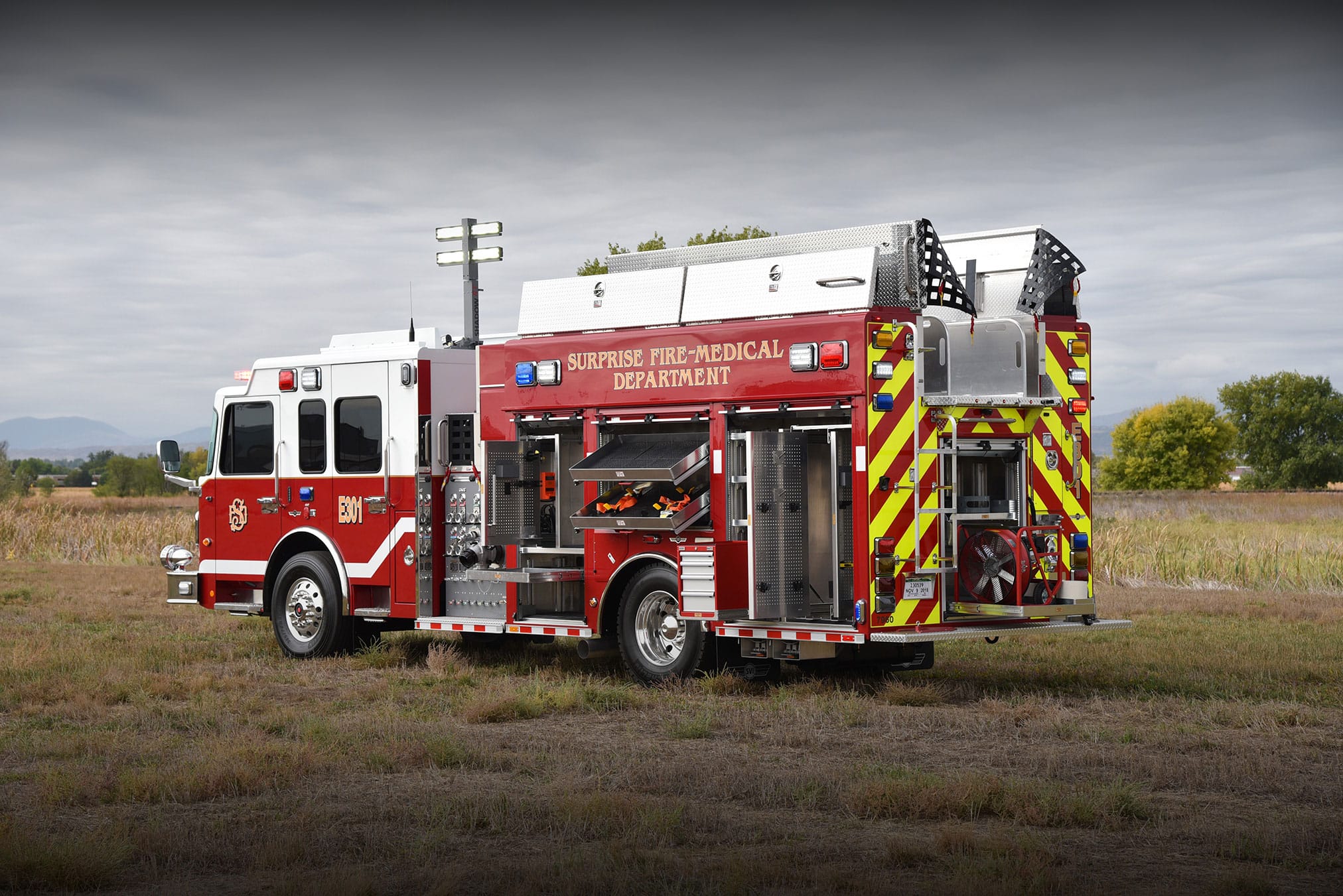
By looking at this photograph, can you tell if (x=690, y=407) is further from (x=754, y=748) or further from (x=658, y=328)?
(x=754, y=748)

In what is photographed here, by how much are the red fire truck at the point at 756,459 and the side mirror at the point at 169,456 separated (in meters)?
2.12

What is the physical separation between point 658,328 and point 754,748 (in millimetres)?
4362

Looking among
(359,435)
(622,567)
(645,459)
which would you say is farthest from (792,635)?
(359,435)

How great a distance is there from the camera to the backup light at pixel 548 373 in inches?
541

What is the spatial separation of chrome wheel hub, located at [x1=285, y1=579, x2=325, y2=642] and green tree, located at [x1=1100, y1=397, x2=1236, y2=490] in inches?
3550

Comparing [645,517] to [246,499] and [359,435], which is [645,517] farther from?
[246,499]

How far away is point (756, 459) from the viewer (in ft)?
39.9

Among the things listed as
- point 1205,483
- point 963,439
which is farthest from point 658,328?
point 1205,483

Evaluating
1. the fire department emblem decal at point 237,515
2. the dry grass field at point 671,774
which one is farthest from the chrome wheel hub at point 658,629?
the fire department emblem decal at point 237,515

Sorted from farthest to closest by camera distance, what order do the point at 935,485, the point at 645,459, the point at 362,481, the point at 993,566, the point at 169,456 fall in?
the point at 169,456 < the point at 362,481 < the point at 645,459 < the point at 993,566 < the point at 935,485

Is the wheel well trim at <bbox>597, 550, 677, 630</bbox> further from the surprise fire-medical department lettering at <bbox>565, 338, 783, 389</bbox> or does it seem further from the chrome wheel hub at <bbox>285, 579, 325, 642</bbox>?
the chrome wheel hub at <bbox>285, 579, 325, 642</bbox>

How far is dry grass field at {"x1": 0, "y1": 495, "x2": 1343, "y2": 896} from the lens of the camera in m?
6.82

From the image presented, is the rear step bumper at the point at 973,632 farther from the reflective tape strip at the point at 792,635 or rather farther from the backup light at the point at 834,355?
the backup light at the point at 834,355

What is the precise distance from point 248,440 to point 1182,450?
299ft
